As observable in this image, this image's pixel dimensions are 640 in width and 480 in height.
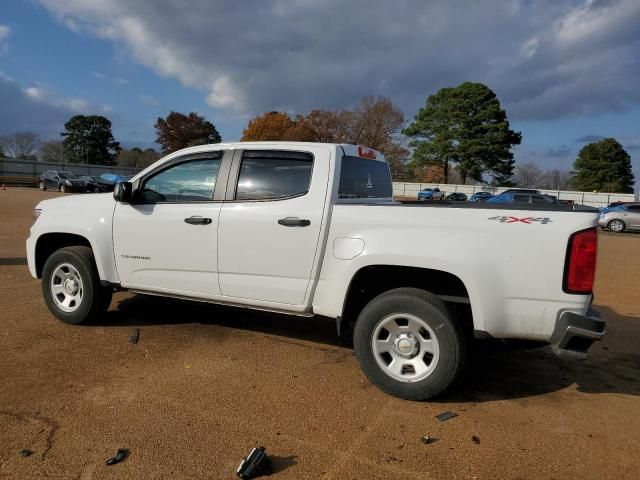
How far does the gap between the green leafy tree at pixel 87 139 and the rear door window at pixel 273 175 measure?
95.6 metres

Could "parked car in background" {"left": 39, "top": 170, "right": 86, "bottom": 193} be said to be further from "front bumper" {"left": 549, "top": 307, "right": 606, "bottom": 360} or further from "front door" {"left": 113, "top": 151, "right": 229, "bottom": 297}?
"front bumper" {"left": 549, "top": 307, "right": 606, "bottom": 360}

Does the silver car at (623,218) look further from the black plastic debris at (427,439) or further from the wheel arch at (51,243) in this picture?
the wheel arch at (51,243)

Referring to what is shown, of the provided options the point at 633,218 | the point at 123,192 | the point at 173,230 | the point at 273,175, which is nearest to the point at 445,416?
the point at 273,175

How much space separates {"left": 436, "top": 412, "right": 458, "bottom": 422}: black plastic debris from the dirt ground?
40mm

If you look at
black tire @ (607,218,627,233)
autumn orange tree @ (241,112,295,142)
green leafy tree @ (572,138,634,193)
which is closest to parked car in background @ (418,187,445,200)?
autumn orange tree @ (241,112,295,142)

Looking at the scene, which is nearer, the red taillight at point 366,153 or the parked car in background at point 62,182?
the red taillight at point 366,153

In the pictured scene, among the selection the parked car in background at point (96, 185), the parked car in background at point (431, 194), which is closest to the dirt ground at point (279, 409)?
the parked car in background at point (96, 185)

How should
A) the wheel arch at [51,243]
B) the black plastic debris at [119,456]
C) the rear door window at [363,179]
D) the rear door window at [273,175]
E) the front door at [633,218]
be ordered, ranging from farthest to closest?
the front door at [633,218]
the wheel arch at [51,243]
the rear door window at [363,179]
the rear door window at [273,175]
the black plastic debris at [119,456]

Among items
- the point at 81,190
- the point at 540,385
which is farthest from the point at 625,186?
the point at 540,385

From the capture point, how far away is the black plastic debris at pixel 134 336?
4.87m

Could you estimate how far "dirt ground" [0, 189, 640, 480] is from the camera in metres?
2.93

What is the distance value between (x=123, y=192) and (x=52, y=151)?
3942 inches

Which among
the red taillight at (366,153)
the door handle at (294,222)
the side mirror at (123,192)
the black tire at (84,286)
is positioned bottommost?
the black tire at (84,286)

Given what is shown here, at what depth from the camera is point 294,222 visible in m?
4.11
